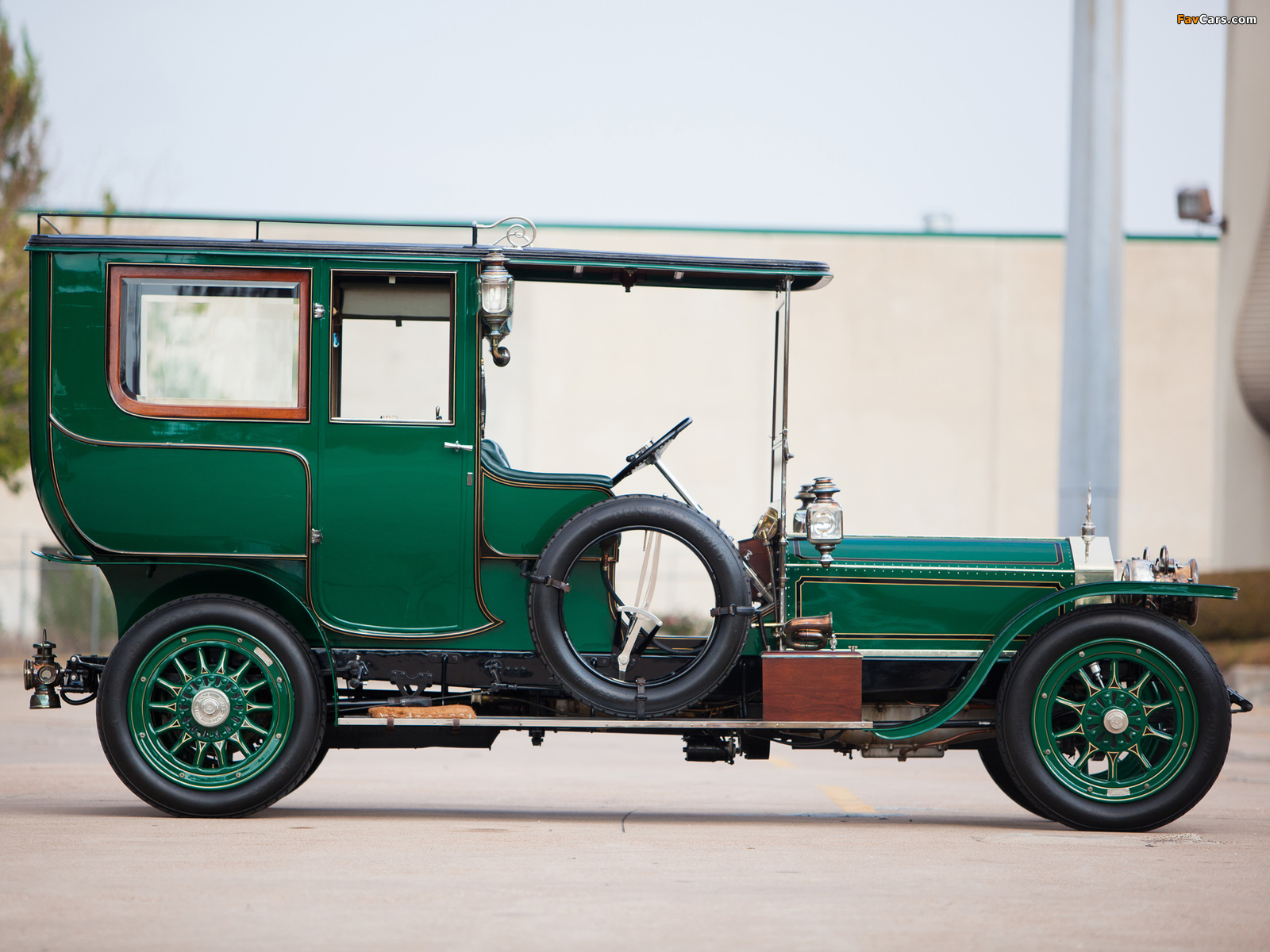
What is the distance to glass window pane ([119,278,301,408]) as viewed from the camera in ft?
21.8

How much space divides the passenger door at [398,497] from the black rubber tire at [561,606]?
0.45m

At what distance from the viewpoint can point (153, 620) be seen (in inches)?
256

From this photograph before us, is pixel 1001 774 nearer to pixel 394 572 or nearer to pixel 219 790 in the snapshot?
pixel 394 572

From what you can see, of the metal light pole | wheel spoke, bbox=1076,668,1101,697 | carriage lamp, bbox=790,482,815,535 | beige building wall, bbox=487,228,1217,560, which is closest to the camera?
wheel spoke, bbox=1076,668,1101,697

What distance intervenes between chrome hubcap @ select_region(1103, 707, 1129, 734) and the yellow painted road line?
150 cm

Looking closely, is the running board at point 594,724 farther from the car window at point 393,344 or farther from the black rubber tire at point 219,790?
the car window at point 393,344

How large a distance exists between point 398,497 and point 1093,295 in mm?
9437

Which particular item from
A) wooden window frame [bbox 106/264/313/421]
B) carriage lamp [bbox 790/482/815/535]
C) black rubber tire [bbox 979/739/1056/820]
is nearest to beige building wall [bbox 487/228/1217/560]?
black rubber tire [bbox 979/739/1056/820]

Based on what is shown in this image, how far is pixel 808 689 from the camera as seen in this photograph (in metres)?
6.48

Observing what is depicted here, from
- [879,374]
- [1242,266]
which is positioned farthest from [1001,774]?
[879,374]

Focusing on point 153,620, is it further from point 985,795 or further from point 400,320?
point 985,795

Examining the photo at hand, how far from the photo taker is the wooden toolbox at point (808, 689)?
6465 millimetres

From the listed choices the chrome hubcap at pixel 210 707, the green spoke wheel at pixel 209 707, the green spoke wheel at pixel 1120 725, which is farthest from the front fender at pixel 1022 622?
the chrome hubcap at pixel 210 707

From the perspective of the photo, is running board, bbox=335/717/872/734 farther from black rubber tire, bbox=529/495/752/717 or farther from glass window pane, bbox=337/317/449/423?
glass window pane, bbox=337/317/449/423
